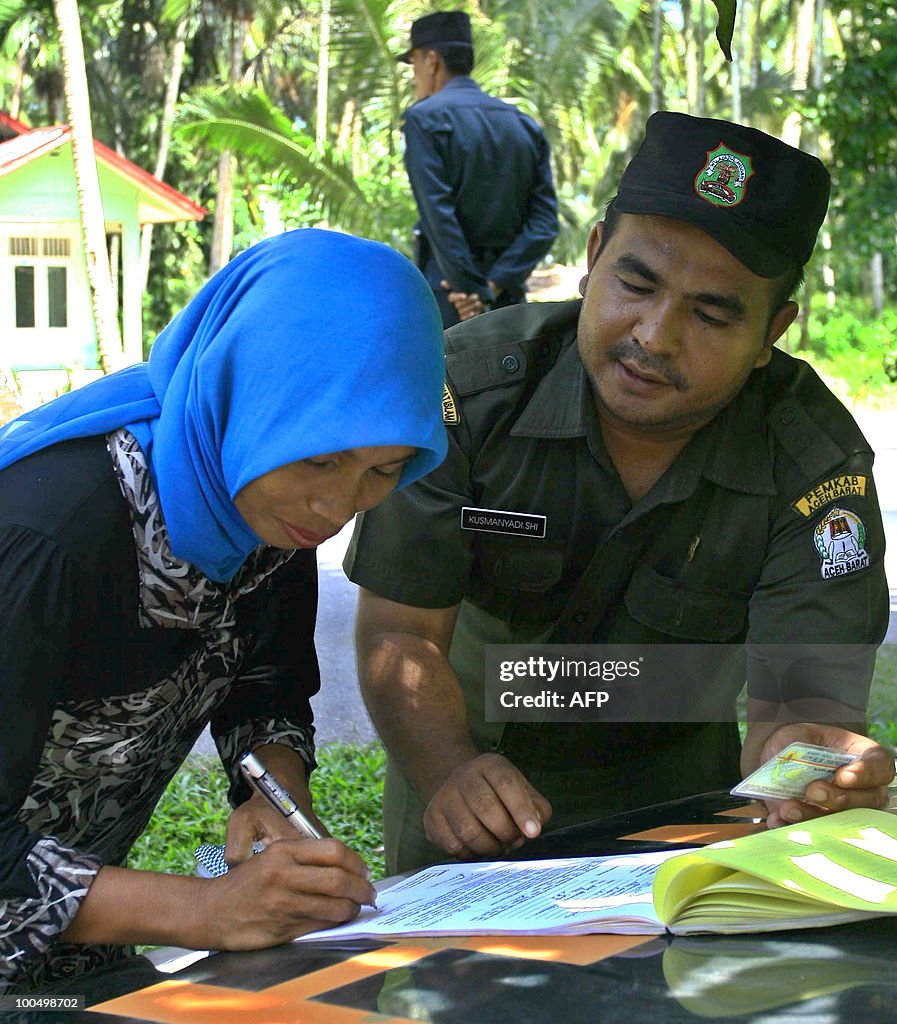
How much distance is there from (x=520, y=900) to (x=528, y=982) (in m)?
0.25

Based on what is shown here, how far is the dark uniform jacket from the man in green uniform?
326 centimetres

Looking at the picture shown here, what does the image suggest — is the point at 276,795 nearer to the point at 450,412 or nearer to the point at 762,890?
the point at 762,890

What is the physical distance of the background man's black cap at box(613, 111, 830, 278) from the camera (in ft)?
6.75

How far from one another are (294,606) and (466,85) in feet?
14.2

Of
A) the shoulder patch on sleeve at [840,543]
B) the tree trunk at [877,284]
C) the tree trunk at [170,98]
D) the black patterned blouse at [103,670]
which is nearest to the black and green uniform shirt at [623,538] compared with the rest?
the shoulder patch on sleeve at [840,543]

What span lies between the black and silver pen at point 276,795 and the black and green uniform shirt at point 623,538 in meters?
0.65

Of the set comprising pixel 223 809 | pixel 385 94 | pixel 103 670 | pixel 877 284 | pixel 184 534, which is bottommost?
pixel 877 284

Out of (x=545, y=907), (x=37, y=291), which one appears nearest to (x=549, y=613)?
→ (x=545, y=907)

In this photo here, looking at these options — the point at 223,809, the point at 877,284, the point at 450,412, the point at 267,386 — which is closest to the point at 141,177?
the point at 223,809

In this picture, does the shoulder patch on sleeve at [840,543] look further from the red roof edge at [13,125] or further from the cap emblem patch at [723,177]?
the red roof edge at [13,125]

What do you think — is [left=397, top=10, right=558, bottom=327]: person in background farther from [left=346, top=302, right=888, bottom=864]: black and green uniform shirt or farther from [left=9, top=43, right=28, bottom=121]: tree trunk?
[left=9, top=43, right=28, bottom=121]: tree trunk

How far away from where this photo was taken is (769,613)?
7.07ft

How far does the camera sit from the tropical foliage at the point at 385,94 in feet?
43.1

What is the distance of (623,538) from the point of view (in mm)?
2262
